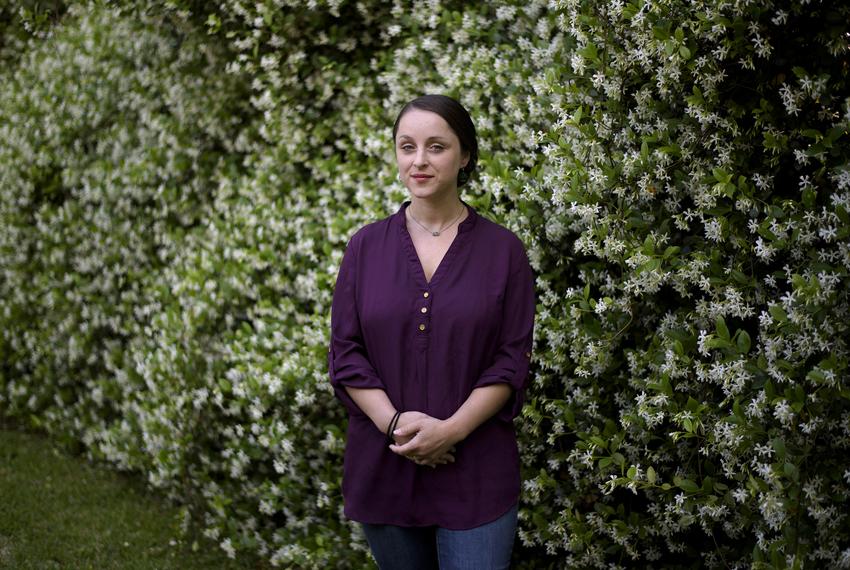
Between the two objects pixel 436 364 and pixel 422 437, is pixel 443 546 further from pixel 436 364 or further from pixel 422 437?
pixel 436 364

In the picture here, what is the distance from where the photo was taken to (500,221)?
392 cm

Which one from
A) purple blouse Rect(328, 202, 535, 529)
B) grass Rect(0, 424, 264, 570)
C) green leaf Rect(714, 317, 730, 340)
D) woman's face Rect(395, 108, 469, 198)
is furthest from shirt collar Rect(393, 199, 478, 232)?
grass Rect(0, 424, 264, 570)

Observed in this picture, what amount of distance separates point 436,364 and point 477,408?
165 millimetres

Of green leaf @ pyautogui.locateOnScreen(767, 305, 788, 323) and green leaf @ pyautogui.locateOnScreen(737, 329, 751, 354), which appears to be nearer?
green leaf @ pyautogui.locateOnScreen(767, 305, 788, 323)

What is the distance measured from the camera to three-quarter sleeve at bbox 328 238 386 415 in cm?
266

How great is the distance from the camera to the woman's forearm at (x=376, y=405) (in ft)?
8.56

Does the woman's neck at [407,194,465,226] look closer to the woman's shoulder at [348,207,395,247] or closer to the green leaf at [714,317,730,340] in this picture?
the woman's shoulder at [348,207,395,247]

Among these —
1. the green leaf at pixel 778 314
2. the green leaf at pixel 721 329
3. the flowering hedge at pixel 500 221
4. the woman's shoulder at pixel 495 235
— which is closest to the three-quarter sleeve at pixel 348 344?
the woman's shoulder at pixel 495 235

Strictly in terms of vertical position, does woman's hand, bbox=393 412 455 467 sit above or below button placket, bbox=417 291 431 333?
below

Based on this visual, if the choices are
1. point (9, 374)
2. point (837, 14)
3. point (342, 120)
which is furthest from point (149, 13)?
point (837, 14)

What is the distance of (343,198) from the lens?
16.3 feet

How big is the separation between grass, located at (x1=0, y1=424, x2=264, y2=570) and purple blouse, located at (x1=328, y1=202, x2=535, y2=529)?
87.7 inches

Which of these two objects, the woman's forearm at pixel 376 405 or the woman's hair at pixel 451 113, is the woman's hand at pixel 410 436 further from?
the woman's hair at pixel 451 113

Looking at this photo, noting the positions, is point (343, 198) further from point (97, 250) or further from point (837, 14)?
point (837, 14)
